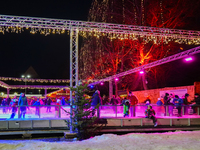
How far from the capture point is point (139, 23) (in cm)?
2472

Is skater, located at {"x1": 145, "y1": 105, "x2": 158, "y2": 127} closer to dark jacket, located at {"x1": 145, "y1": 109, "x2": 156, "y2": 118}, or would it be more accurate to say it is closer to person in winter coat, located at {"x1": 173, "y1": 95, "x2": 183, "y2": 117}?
dark jacket, located at {"x1": 145, "y1": 109, "x2": 156, "y2": 118}

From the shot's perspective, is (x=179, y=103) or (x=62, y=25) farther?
(x=179, y=103)

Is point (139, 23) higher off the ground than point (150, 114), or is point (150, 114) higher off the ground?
point (139, 23)

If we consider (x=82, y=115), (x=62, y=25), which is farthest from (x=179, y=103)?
(x=62, y=25)

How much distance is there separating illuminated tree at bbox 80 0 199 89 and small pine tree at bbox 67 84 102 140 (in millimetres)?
11415

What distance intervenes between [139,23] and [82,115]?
1750cm

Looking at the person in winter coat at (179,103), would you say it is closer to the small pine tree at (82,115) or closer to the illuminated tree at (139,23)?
the small pine tree at (82,115)

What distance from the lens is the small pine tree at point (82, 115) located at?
1012 centimetres

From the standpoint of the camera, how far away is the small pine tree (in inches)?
399

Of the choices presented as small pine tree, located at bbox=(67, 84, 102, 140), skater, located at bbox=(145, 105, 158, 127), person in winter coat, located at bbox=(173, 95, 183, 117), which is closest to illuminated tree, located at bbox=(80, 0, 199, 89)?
person in winter coat, located at bbox=(173, 95, 183, 117)

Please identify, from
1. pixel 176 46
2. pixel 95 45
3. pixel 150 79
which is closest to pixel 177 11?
pixel 176 46

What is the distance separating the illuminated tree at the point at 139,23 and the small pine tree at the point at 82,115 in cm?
1141

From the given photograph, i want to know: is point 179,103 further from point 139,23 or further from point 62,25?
point 139,23

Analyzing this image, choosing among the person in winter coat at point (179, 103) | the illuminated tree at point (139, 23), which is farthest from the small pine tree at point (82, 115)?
the illuminated tree at point (139, 23)
